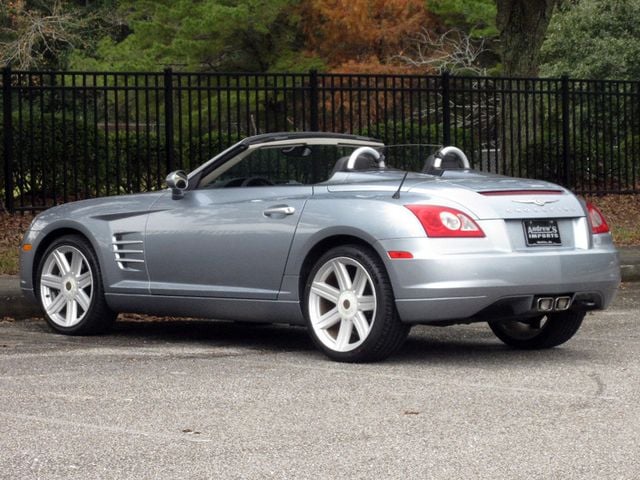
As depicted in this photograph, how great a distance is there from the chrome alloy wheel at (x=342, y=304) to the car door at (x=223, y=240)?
1.23 feet

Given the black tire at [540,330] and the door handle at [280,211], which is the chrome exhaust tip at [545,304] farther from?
the door handle at [280,211]

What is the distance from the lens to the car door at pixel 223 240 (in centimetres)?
892

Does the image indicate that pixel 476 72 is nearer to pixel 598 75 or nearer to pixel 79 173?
pixel 598 75

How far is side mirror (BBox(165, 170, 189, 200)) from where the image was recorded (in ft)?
31.1

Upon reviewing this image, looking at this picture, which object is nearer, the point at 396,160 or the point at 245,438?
the point at 245,438

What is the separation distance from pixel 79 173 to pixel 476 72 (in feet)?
77.4

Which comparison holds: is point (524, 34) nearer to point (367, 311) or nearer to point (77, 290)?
point (77, 290)

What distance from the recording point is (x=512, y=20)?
2230 centimetres

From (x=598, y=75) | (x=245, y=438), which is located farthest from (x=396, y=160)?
(x=598, y=75)

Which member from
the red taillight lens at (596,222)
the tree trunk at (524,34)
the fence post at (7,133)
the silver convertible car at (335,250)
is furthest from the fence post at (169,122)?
the red taillight lens at (596,222)

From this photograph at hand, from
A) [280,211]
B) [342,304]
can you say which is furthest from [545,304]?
[280,211]

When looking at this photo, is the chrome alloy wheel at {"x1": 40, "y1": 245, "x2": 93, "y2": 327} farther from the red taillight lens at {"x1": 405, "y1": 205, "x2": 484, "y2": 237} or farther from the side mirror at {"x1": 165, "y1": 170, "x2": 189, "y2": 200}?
the red taillight lens at {"x1": 405, "y1": 205, "x2": 484, "y2": 237}

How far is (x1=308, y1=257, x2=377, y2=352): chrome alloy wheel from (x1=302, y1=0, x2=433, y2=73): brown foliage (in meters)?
33.3

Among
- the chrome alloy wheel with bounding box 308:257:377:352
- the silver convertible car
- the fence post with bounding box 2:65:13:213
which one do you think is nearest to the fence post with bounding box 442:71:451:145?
the fence post with bounding box 2:65:13:213
